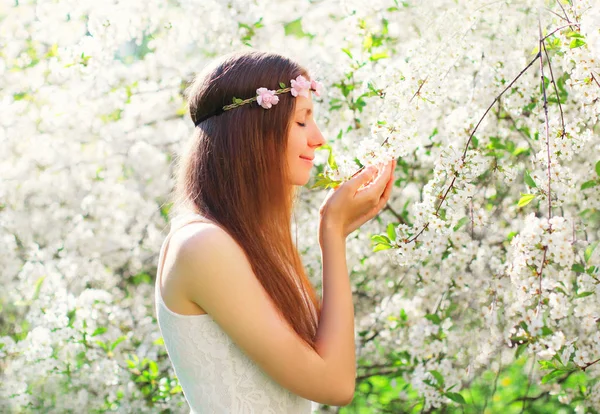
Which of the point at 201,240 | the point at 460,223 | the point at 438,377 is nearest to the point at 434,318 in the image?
the point at 438,377

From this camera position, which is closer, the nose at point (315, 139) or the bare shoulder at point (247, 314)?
the bare shoulder at point (247, 314)

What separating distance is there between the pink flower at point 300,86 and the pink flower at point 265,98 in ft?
0.21

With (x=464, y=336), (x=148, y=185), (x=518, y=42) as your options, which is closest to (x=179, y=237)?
(x=518, y=42)

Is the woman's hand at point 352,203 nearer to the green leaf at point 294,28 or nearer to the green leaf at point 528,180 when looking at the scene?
the green leaf at point 528,180

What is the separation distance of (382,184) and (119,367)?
7.21ft

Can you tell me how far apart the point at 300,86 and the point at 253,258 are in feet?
1.25

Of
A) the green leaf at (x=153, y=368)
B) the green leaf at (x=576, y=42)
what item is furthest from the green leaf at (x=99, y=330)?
the green leaf at (x=576, y=42)

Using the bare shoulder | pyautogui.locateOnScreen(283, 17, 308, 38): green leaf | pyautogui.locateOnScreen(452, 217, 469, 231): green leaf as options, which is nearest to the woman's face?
the bare shoulder

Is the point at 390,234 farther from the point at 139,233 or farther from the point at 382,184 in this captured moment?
the point at 139,233

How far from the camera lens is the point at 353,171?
5.77 ft

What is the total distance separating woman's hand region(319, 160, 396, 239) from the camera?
1.54 meters

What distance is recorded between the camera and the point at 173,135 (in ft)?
13.2

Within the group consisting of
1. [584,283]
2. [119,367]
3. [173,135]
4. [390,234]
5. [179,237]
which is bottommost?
[119,367]

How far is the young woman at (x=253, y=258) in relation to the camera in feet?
4.38
